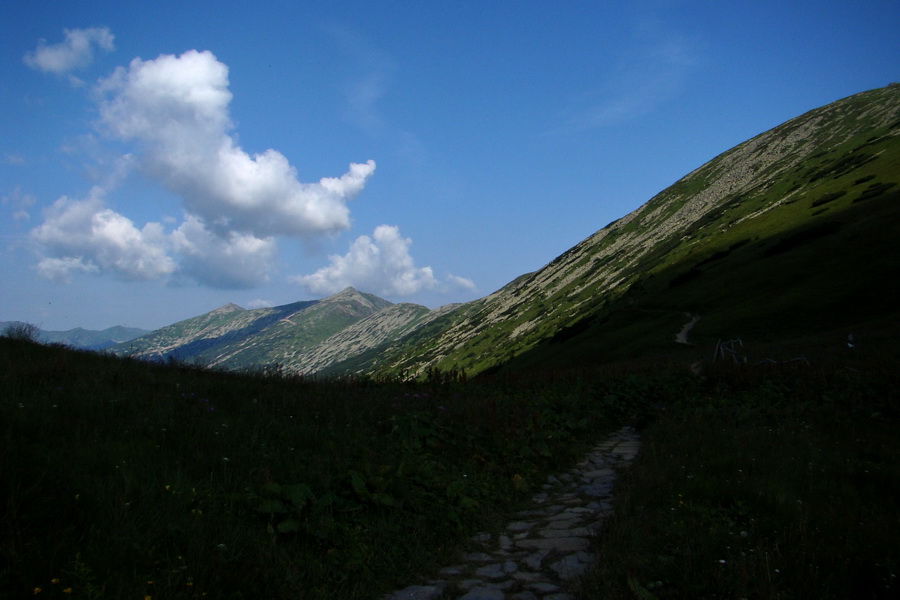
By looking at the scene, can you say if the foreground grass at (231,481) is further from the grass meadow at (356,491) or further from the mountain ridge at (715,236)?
the mountain ridge at (715,236)

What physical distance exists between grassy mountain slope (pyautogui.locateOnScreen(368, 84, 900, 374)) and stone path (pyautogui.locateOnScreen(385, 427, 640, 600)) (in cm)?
856

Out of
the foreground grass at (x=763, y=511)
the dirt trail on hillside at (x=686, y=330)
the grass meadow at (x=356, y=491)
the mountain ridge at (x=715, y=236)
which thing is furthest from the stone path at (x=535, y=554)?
the dirt trail on hillside at (x=686, y=330)

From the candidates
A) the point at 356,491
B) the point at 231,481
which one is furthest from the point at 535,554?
the point at 231,481

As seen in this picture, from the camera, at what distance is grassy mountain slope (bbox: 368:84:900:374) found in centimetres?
4447

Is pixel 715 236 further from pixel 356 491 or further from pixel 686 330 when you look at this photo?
pixel 356 491

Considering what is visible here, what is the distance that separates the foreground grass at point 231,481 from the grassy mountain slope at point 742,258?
7113mm

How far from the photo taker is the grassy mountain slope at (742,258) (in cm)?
4447

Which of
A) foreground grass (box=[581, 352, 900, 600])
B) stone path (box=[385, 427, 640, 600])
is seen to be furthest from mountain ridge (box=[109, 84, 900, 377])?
foreground grass (box=[581, 352, 900, 600])

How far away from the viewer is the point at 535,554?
18.7 feet

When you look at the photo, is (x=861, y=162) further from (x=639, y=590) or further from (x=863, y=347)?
(x=639, y=590)

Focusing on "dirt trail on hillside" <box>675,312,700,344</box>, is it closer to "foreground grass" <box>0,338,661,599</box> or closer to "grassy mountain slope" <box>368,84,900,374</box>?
"grassy mountain slope" <box>368,84,900,374</box>

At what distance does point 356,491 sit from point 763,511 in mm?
5021

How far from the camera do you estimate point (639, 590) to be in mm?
4129

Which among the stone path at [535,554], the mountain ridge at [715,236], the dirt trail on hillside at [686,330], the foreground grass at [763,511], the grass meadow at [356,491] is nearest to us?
the grass meadow at [356,491]
